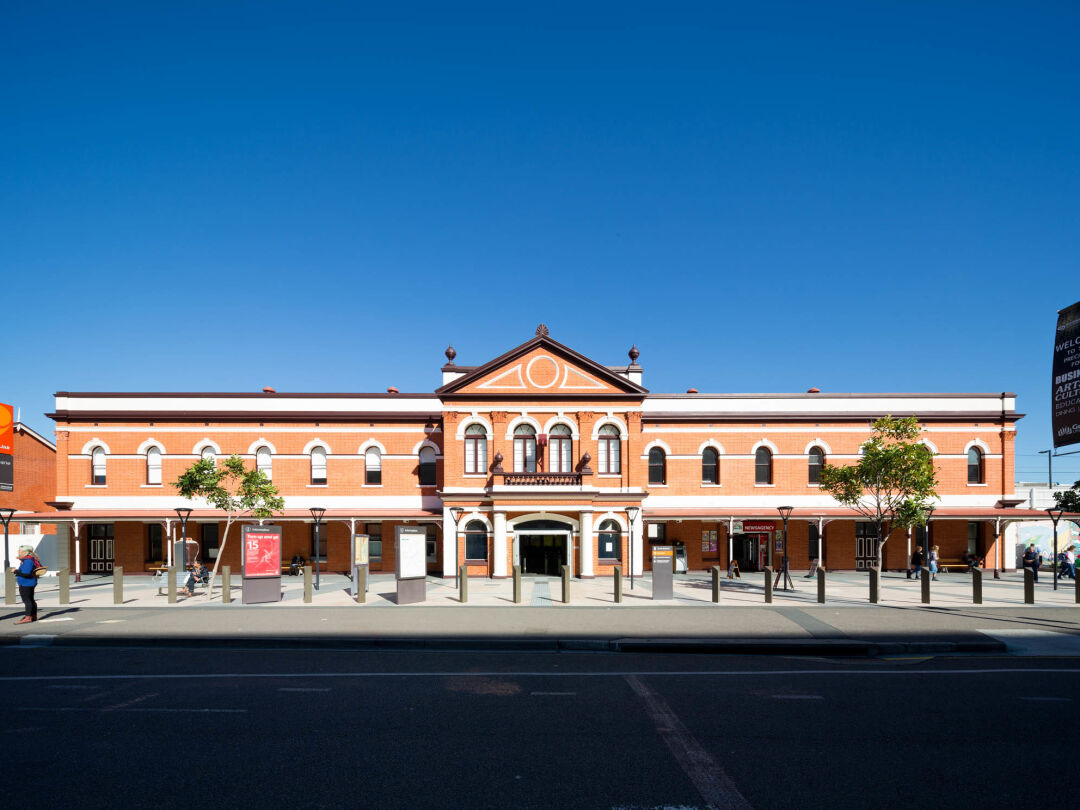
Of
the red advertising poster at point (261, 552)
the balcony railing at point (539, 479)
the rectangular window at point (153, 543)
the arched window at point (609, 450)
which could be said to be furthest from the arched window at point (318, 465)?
the arched window at point (609, 450)

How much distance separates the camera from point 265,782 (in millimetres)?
6949

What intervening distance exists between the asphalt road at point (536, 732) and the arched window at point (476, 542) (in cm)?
1684

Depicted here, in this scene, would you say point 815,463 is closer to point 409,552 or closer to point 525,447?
point 525,447

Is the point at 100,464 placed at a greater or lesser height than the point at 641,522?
greater

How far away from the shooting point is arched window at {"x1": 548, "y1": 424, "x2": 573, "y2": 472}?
3048 centimetres

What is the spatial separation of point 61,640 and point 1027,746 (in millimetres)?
→ 17198

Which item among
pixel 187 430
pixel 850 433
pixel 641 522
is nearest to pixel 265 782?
pixel 641 522

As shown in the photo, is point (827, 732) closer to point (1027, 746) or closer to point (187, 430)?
point (1027, 746)

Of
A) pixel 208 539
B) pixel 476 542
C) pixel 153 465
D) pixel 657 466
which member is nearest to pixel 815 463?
pixel 657 466

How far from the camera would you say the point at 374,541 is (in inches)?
1262

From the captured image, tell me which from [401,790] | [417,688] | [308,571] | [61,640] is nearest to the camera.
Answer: [401,790]

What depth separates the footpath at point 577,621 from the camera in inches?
568

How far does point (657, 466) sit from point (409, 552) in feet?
49.7

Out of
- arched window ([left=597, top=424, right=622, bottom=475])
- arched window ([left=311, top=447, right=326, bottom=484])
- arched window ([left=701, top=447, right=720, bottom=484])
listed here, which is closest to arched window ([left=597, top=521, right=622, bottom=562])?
arched window ([left=597, top=424, right=622, bottom=475])
